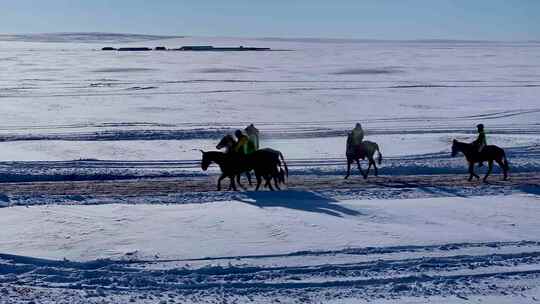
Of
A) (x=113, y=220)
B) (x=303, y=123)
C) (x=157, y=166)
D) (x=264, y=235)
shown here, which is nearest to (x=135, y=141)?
(x=157, y=166)

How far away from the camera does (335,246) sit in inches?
547

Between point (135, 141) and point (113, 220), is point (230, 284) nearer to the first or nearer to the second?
point (113, 220)

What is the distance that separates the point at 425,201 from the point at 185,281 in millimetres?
7856

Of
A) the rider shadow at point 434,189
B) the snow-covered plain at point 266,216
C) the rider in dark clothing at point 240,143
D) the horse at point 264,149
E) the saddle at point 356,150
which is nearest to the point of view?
→ the snow-covered plain at point 266,216

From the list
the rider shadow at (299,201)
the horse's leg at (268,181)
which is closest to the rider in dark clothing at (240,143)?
the horse's leg at (268,181)

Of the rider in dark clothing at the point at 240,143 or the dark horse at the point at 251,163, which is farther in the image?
the rider in dark clothing at the point at 240,143

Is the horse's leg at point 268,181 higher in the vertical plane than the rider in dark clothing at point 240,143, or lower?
lower

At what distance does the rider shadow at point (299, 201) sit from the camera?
667 inches

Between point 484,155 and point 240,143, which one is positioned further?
point 484,155

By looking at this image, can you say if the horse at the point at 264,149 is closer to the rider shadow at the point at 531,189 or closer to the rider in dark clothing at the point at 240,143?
the rider in dark clothing at the point at 240,143

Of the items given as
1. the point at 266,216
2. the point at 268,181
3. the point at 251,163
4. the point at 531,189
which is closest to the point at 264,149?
the point at 251,163

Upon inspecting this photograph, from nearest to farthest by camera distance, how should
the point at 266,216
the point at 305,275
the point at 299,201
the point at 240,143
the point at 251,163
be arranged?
the point at 305,275 → the point at 266,216 → the point at 299,201 → the point at 251,163 → the point at 240,143

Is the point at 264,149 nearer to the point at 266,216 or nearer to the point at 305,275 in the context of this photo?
the point at 266,216

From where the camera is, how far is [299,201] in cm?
1806
